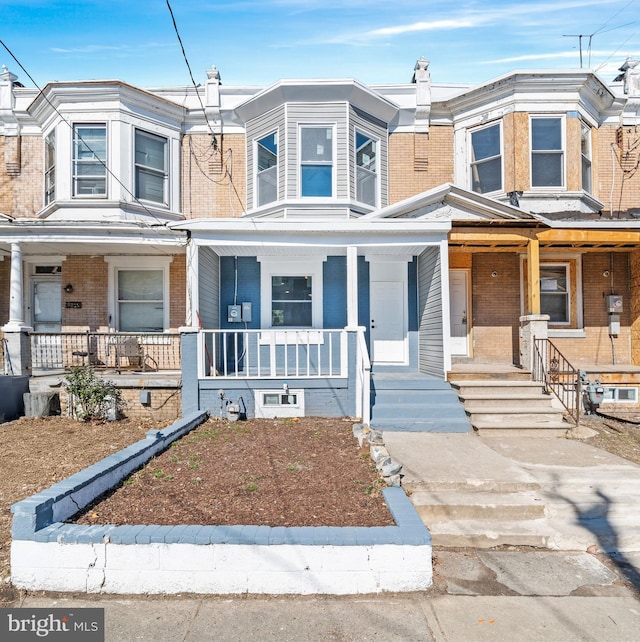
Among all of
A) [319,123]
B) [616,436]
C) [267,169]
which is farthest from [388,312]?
[616,436]

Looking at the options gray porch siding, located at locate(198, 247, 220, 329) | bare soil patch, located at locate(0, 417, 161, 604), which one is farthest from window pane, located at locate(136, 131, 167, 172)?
bare soil patch, located at locate(0, 417, 161, 604)

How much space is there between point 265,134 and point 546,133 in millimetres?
6420

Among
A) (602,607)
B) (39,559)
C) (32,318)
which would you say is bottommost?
(602,607)

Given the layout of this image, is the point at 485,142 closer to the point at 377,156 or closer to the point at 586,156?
the point at 586,156

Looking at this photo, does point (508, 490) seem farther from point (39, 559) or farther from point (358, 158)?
point (358, 158)

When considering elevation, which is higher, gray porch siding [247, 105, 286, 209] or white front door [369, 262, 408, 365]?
gray porch siding [247, 105, 286, 209]

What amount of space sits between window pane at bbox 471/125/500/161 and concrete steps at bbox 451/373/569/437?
5.56 m

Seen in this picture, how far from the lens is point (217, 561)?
3285 mm

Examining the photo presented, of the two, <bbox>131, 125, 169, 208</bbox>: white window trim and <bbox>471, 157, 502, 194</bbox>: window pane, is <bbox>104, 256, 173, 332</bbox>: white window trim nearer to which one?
<bbox>131, 125, 169, 208</bbox>: white window trim

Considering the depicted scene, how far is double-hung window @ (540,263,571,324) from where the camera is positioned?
35.1 feet

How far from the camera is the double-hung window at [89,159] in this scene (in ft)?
33.8

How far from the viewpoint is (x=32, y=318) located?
438 inches

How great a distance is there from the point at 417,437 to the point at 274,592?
13.1 feet

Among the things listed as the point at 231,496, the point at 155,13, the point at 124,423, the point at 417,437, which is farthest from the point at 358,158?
the point at 231,496
